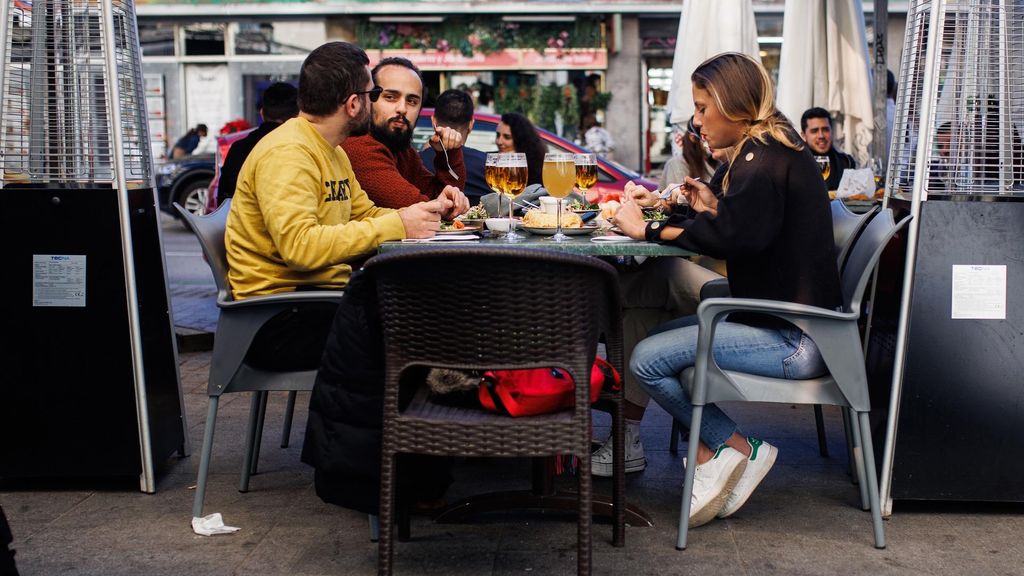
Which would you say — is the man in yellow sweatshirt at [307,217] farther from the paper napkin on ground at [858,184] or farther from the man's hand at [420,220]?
the paper napkin on ground at [858,184]

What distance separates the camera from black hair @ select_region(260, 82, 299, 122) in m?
7.02

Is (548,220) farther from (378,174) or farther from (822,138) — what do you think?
(822,138)

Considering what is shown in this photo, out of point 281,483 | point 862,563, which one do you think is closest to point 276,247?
point 281,483

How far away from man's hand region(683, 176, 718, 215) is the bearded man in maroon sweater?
3.03ft

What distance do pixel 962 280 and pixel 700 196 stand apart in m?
0.93

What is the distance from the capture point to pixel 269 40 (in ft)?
71.2

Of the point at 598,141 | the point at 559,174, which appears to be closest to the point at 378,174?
the point at 559,174

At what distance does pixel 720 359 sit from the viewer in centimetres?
359

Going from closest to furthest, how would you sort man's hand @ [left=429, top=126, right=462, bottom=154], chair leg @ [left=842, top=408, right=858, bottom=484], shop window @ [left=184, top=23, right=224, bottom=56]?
chair leg @ [left=842, top=408, right=858, bottom=484], man's hand @ [left=429, top=126, right=462, bottom=154], shop window @ [left=184, top=23, right=224, bottom=56]

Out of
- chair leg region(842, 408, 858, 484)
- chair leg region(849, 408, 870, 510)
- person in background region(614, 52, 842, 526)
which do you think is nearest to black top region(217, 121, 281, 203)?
person in background region(614, 52, 842, 526)

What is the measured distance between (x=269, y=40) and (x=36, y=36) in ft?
59.8

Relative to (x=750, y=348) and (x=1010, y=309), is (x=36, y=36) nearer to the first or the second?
(x=750, y=348)

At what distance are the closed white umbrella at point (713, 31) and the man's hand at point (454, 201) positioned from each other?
2.55m

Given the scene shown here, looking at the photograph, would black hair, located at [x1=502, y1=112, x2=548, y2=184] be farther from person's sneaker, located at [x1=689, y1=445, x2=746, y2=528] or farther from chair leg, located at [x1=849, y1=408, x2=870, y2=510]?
person's sneaker, located at [x1=689, y1=445, x2=746, y2=528]
